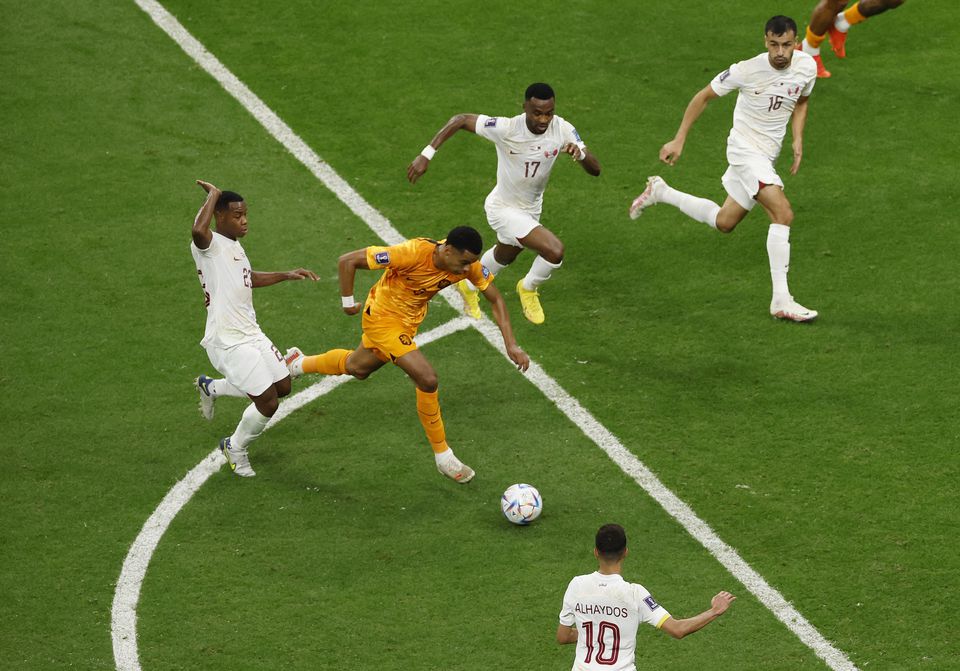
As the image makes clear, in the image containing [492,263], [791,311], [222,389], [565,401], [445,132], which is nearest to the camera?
[222,389]

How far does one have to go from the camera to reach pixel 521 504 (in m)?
10.7

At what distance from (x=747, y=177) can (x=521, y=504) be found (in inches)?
162

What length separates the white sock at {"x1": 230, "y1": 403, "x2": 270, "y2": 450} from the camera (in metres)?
11.1

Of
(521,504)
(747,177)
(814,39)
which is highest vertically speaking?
(814,39)

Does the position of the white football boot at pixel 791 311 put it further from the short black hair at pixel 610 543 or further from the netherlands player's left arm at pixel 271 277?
the short black hair at pixel 610 543

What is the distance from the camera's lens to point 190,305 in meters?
13.6

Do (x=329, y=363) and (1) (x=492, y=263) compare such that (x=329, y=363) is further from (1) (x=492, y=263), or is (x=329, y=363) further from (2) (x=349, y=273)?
(1) (x=492, y=263)

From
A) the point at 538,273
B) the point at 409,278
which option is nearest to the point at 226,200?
the point at 409,278

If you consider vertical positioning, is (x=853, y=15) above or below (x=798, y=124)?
above

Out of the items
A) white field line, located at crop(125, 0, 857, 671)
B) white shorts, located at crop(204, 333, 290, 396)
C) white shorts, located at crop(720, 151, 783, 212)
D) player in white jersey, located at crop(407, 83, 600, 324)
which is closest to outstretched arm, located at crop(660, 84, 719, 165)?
white shorts, located at crop(720, 151, 783, 212)

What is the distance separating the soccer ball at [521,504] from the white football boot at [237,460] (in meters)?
2.07

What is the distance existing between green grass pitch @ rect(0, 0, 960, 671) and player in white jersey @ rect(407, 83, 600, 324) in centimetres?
65

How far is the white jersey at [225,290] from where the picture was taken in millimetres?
11133

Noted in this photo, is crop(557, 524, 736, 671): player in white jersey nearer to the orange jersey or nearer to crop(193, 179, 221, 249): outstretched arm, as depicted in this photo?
the orange jersey
